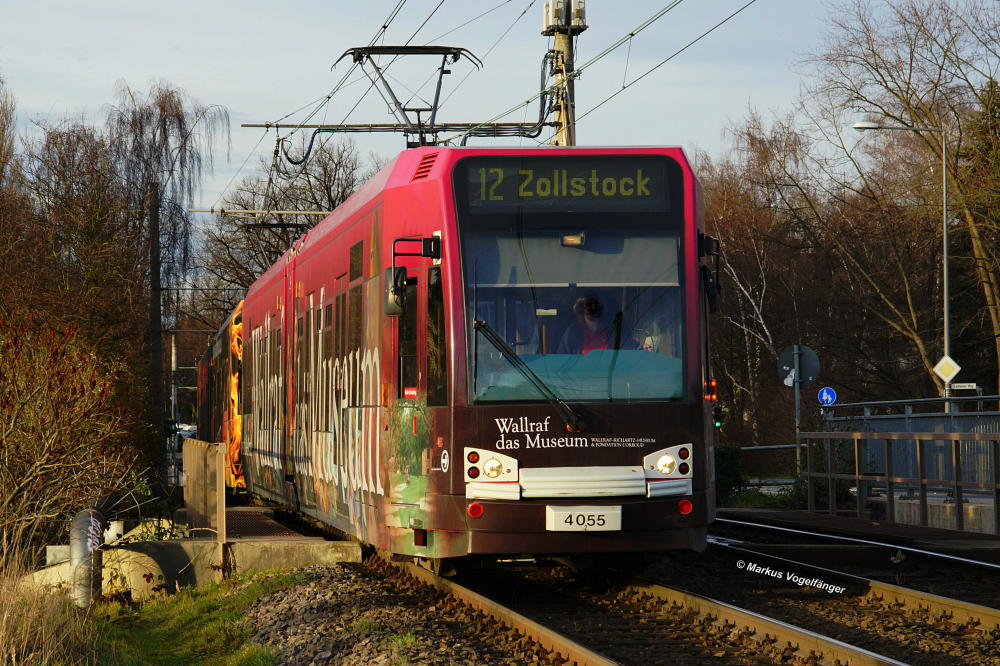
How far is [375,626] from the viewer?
9484mm

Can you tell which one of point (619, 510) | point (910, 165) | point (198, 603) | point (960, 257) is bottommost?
point (198, 603)

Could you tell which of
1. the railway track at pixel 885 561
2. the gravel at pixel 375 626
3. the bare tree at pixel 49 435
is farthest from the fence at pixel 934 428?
the bare tree at pixel 49 435

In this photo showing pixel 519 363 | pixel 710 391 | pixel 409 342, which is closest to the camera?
pixel 519 363

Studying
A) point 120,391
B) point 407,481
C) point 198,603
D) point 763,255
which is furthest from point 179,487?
point 763,255

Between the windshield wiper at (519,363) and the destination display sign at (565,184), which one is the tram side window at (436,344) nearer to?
the windshield wiper at (519,363)

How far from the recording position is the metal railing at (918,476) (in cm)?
1598

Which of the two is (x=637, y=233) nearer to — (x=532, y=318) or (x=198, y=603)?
(x=532, y=318)

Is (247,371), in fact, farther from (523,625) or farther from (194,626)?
(523,625)

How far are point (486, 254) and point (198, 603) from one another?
4539 mm

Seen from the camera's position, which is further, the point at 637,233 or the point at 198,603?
the point at 198,603

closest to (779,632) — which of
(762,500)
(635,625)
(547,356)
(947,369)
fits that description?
(635,625)

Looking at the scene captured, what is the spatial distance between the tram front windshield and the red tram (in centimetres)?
1

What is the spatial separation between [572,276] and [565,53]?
13.7m

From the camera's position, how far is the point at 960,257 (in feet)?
117
